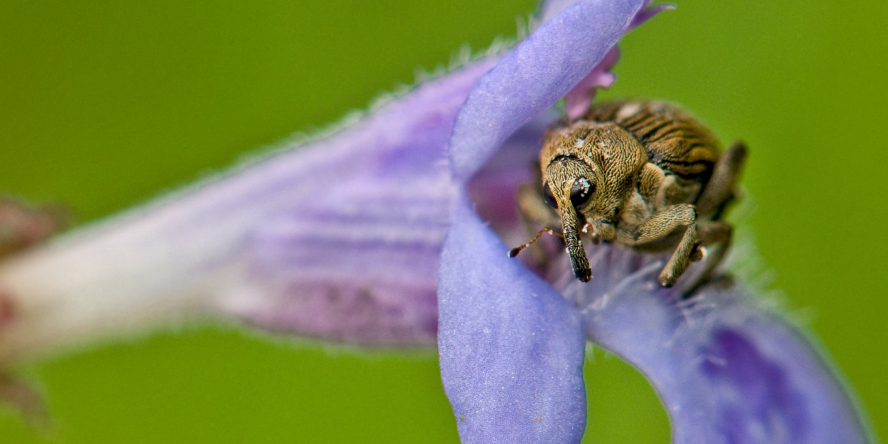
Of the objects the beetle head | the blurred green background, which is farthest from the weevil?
the blurred green background

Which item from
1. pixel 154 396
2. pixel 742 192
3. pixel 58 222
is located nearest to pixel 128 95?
pixel 154 396

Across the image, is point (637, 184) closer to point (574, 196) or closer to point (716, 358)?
point (574, 196)

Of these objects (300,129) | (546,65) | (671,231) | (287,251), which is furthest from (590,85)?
(300,129)

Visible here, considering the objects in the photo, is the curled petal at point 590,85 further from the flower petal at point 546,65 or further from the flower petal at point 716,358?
the flower petal at point 716,358

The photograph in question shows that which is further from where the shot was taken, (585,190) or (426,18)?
(426,18)

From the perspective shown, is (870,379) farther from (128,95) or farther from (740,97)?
(128,95)

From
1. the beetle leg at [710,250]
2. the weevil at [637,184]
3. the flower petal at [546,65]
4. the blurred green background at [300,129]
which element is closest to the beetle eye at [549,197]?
the weevil at [637,184]
